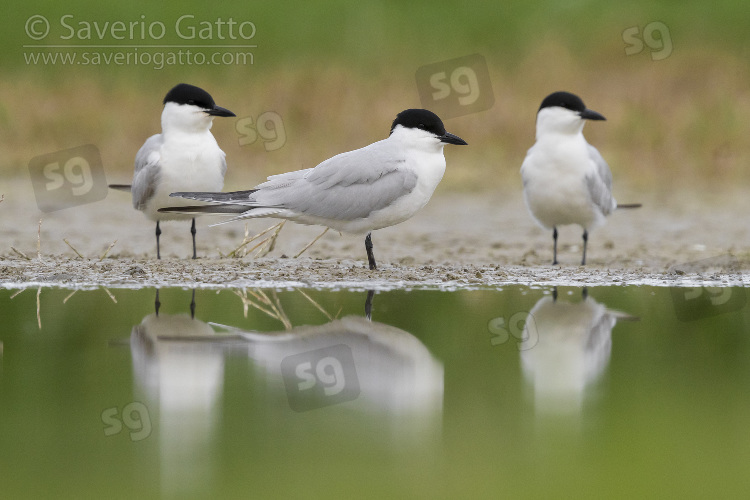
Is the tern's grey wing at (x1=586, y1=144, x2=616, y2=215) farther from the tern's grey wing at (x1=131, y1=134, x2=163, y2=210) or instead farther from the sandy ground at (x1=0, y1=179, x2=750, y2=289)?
the tern's grey wing at (x1=131, y1=134, x2=163, y2=210)

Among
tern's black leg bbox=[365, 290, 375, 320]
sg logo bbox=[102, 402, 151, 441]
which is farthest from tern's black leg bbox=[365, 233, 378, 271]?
sg logo bbox=[102, 402, 151, 441]

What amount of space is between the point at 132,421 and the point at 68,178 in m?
7.88

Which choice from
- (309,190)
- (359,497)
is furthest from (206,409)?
(309,190)

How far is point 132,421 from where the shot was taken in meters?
3.39

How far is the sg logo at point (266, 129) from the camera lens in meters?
11.4

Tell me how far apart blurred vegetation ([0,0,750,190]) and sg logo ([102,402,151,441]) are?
756 cm

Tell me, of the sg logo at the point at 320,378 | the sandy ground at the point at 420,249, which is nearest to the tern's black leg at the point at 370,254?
the sandy ground at the point at 420,249

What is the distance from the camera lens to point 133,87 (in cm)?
1158

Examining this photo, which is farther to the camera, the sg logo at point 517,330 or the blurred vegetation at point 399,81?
the blurred vegetation at point 399,81

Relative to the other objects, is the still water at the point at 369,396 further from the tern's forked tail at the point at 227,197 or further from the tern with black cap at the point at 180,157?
the tern with black cap at the point at 180,157

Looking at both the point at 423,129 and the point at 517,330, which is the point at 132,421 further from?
the point at 423,129

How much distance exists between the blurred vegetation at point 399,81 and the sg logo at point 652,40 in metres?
0.04

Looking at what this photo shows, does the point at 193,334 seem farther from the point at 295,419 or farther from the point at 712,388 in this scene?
the point at 712,388

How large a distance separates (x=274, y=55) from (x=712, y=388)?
339 inches
